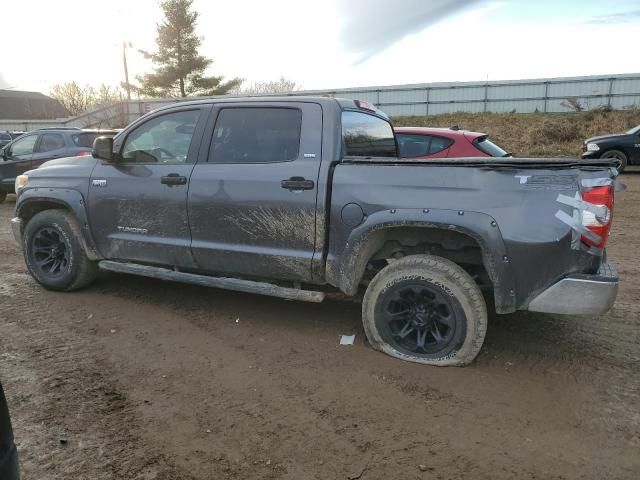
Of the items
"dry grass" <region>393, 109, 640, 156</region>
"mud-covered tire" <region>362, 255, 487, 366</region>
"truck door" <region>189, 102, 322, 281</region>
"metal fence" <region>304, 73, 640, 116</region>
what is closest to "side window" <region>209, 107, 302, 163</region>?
"truck door" <region>189, 102, 322, 281</region>

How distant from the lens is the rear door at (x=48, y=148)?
1112 centimetres

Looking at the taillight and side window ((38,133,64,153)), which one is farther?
side window ((38,133,64,153))

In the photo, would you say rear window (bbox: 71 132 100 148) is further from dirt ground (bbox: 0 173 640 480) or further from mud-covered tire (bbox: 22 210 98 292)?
dirt ground (bbox: 0 173 640 480)

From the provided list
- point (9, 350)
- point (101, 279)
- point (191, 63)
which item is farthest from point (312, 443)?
point (191, 63)

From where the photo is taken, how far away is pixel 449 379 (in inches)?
135

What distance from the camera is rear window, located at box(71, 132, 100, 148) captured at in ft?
36.4

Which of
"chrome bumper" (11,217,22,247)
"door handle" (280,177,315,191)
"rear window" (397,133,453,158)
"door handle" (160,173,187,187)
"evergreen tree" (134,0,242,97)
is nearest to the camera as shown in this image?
"door handle" (280,177,315,191)

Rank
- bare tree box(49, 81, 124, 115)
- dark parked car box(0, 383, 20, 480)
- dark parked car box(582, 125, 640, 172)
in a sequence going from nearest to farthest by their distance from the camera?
dark parked car box(0, 383, 20, 480) < dark parked car box(582, 125, 640, 172) < bare tree box(49, 81, 124, 115)

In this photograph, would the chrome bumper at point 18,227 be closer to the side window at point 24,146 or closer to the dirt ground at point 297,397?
the dirt ground at point 297,397

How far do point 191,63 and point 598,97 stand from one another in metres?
28.0

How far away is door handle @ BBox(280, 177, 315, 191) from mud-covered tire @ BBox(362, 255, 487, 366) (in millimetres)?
856

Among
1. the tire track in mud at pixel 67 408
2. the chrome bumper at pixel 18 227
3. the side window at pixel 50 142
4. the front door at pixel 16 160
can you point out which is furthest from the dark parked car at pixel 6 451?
the front door at pixel 16 160

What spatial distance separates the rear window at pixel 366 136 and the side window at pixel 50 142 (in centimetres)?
886

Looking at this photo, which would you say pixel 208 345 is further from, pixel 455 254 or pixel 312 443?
pixel 455 254
